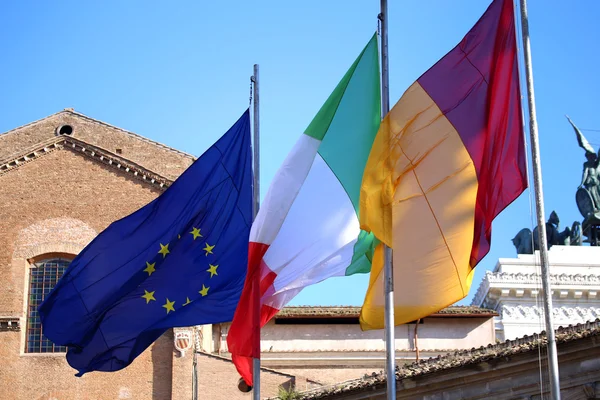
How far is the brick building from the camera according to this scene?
132 ft

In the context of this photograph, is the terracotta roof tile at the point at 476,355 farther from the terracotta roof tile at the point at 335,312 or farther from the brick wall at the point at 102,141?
the brick wall at the point at 102,141

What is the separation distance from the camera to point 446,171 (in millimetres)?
19062

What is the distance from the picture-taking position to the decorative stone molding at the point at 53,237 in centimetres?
4175

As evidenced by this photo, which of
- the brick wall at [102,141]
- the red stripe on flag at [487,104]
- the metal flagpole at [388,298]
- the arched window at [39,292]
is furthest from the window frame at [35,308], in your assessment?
the red stripe on flag at [487,104]

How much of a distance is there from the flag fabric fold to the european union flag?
118 inches

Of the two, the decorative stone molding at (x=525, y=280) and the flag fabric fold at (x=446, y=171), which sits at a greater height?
the decorative stone molding at (x=525, y=280)

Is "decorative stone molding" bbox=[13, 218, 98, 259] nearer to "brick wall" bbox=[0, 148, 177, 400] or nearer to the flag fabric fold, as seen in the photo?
"brick wall" bbox=[0, 148, 177, 400]

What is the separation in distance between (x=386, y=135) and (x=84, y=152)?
80.9 ft

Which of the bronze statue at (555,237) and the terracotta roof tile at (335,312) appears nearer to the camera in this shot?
the terracotta roof tile at (335,312)

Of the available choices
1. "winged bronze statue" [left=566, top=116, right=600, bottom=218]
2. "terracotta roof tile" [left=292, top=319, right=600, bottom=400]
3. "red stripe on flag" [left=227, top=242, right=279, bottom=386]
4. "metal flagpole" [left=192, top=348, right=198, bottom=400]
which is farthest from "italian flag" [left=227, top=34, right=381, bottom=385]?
"winged bronze statue" [left=566, top=116, right=600, bottom=218]

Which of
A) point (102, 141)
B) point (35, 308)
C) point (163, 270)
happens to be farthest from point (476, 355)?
point (102, 141)

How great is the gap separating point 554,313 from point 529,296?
124cm

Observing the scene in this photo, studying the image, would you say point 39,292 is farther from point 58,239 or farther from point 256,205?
point 256,205

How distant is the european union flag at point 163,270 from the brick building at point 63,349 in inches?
707
